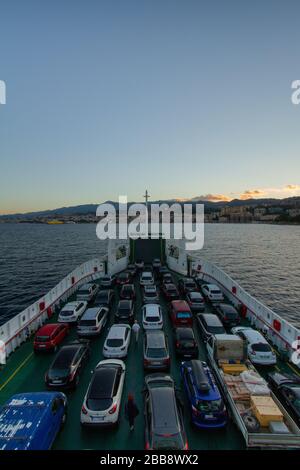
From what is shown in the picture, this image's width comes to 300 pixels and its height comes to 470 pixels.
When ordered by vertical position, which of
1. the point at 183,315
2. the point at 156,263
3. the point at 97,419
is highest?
the point at 156,263

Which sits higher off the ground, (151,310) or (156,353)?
(151,310)

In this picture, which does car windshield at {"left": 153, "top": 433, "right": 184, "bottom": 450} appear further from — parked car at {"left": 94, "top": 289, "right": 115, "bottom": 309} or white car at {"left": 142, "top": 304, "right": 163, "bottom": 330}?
parked car at {"left": 94, "top": 289, "right": 115, "bottom": 309}

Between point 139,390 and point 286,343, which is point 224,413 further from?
point 286,343

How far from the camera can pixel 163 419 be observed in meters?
7.11

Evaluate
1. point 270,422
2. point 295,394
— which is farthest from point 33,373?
point 295,394

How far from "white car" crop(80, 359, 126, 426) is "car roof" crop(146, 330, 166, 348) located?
2.31 meters

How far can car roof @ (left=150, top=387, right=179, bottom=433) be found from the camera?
6948 millimetres

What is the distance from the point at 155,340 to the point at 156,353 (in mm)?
676

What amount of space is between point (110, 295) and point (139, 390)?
9260 millimetres

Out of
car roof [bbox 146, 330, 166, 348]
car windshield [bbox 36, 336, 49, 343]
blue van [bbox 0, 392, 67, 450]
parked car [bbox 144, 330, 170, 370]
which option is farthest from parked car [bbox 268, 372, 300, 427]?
car windshield [bbox 36, 336, 49, 343]

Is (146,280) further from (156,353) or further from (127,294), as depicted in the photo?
(156,353)

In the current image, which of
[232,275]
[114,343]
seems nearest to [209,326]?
[114,343]

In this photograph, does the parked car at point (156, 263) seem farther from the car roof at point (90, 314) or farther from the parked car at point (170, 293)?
the car roof at point (90, 314)

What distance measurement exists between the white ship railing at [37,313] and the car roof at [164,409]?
25.2ft
